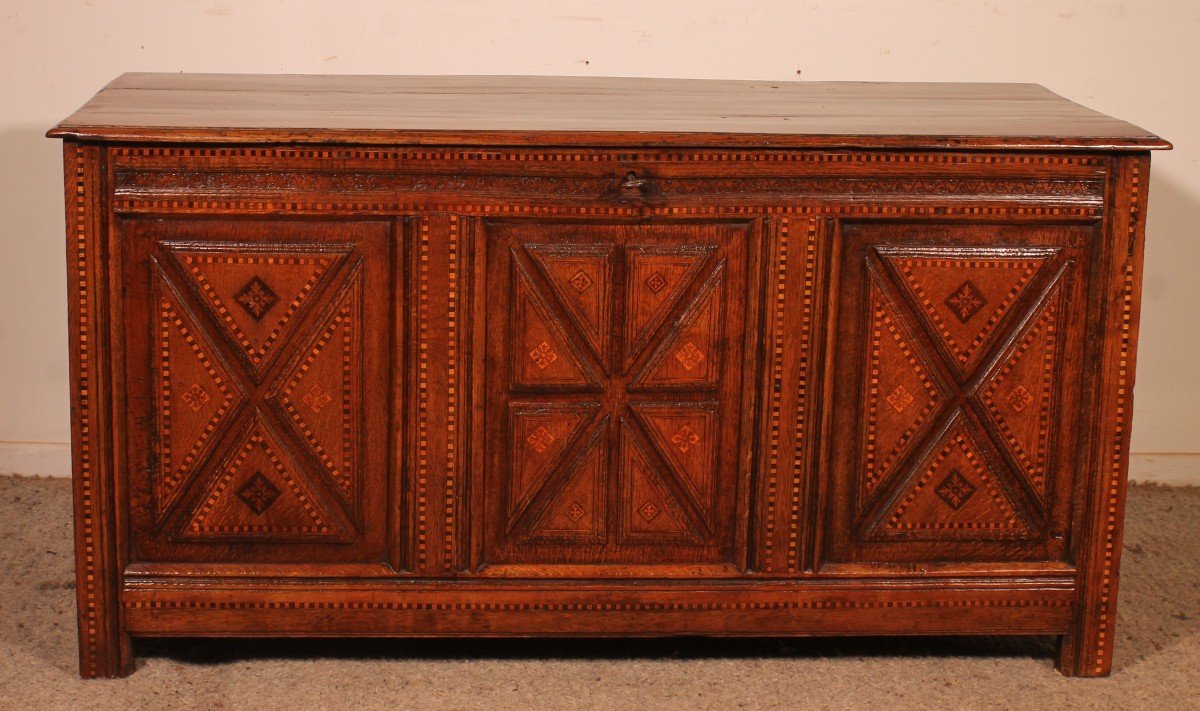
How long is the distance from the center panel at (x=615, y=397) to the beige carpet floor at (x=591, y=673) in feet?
0.71

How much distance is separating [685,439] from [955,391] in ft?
1.61

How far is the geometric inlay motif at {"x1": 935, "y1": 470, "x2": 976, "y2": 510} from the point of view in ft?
10.5

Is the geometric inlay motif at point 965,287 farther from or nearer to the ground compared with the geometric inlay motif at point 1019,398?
farther from the ground

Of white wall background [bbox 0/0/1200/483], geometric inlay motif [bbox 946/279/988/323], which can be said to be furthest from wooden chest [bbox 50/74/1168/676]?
white wall background [bbox 0/0/1200/483]

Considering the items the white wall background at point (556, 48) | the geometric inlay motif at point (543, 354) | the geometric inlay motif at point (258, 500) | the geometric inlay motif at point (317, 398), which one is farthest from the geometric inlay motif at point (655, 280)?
the white wall background at point (556, 48)

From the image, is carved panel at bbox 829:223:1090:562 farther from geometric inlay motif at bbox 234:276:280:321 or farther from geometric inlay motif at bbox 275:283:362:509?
geometric inlay motif at bbox 234:276:280:321

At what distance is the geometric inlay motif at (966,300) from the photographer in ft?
10.2

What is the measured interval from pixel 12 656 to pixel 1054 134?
7.03 ft

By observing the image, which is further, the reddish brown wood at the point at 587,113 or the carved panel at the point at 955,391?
the carved panel at the point at 955,391

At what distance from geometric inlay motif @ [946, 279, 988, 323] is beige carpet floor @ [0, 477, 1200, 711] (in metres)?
0.70

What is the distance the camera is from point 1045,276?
3.12 meters

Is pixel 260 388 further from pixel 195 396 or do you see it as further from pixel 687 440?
pixel 687 440

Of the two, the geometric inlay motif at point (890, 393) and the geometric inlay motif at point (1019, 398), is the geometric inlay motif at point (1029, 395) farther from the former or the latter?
the geometric inlay motif at point (890, 393)

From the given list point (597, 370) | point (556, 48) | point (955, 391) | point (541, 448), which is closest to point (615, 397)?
point (597, 370)
